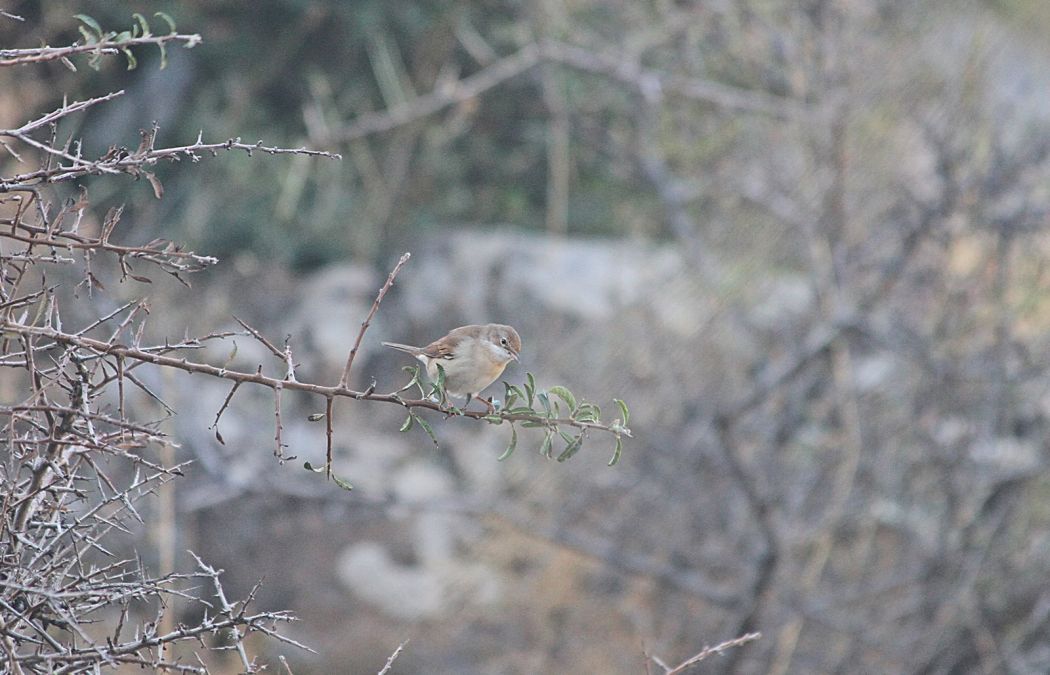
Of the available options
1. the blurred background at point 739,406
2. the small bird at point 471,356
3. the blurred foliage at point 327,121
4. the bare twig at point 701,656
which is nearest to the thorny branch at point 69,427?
the bare twig at point 701,656

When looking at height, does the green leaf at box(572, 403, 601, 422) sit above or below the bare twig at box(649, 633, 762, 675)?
above

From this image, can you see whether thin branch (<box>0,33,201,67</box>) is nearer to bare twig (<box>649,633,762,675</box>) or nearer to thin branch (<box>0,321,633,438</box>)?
thin branch (<box>0,321,633,438</box>)

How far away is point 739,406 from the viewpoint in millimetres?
5805

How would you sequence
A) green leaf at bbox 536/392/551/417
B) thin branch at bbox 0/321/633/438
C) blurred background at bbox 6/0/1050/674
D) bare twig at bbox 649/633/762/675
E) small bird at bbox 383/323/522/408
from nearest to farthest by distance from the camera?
thin branch at bbox 0/321/633/438 < green leaf at bbox 536/392/551/417 < bare twig at bbox 649/633/762/675 < small bird at bbox 383/323/522/408 < blurred background at bbox 6/0/1050/674

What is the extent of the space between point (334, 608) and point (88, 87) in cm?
591

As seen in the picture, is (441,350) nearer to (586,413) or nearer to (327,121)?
(586,413)

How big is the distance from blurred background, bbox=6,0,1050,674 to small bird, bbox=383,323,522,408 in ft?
6.23

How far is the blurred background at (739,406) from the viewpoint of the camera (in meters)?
6.24

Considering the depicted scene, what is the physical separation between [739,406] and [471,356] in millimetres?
3120

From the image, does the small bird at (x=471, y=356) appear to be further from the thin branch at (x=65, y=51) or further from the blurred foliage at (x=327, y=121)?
the blurred foliage at (x=327, y=121)

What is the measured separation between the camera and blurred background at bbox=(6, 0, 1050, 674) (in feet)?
20.5

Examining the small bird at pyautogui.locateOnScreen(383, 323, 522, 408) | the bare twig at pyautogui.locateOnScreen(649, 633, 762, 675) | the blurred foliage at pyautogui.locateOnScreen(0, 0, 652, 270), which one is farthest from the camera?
the blurred foliage at pyautogui.locateOnScreen(0, 0, 652, 270)

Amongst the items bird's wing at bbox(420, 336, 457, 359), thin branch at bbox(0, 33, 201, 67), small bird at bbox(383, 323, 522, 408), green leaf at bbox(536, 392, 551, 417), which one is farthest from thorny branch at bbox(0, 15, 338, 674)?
bird's wing at bbox(420, 336, 457, 359)

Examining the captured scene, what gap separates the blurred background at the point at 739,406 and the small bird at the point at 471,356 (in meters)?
1.90
